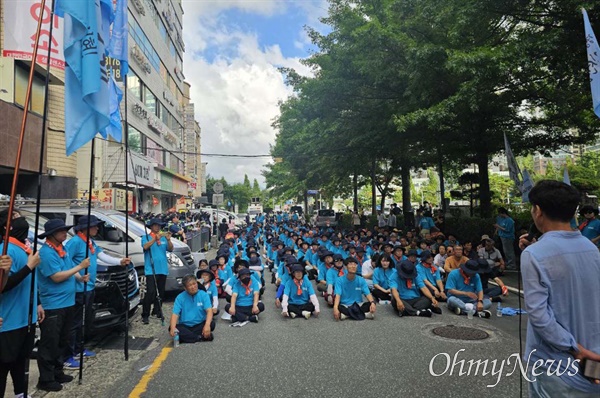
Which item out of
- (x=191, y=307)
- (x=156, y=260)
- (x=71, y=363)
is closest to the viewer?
(x=71, y=363)

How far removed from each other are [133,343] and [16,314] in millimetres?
2903

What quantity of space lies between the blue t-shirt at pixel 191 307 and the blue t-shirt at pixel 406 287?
146 inches

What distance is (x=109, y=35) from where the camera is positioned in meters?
5.47

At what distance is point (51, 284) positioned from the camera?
4.82m

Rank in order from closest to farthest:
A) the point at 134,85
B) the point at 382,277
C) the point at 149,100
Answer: the point at 382,277, the point at 134,85, the point at 149,100

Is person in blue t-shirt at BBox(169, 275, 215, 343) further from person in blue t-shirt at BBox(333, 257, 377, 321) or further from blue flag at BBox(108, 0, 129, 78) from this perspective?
blue flag at BBox(108, 0, 129, 78)

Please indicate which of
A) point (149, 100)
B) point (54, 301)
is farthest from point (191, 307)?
point (149, 100)

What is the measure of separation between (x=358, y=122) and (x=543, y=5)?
8356 mm

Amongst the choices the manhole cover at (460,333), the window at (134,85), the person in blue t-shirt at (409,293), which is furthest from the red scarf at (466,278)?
the window at (134,85)

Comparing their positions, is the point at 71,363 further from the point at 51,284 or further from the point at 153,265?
the point at 153,265

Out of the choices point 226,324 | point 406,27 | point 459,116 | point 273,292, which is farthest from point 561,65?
point 226,324

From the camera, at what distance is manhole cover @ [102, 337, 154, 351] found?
6.31m

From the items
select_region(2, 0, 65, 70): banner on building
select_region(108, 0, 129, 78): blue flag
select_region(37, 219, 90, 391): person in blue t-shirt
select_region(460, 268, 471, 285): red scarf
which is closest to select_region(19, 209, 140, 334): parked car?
select_region(37, 219, 90, 391): person in blue t-shirt

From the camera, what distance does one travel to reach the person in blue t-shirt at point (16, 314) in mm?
3717
